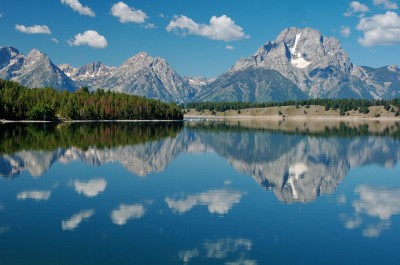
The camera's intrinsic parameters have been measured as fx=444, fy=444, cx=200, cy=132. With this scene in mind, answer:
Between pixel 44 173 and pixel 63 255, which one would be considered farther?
pixel 44 173

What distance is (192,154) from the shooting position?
3723 inches

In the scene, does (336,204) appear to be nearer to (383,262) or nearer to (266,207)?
(266,207)

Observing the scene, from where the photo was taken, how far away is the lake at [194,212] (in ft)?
95.0

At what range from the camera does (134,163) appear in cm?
7431

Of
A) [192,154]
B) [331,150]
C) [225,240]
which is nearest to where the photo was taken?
[225,240]

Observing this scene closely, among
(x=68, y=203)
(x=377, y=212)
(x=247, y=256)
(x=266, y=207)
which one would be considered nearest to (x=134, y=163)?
(x=68, y=203)

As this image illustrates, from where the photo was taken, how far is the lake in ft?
95.0

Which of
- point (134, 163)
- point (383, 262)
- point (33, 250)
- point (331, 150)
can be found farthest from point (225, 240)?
point (331, 150)

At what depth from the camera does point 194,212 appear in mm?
39938

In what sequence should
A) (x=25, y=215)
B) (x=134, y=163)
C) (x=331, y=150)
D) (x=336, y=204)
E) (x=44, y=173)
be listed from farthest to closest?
1. (x=331, y=150)
2. (x=134, y=163)
3. (x=44, y=173)
4. (x=336, y=204)
5. (x=25, y=215)

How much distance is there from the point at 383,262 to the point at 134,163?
5162 cm

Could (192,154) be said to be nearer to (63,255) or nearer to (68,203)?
(68,203)

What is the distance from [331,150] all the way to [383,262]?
79.3 metres

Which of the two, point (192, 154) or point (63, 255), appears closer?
point (63, 255)
